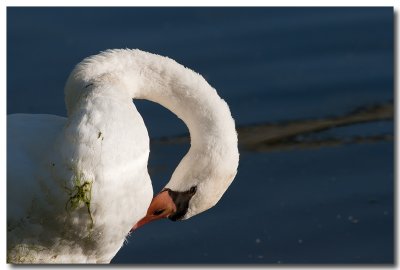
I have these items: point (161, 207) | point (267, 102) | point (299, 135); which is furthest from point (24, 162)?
point (267, 102)

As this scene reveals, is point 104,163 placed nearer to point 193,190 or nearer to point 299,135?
point 193,190

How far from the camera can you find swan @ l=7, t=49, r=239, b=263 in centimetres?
428

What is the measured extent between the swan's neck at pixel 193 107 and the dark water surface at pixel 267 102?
1.30 meters

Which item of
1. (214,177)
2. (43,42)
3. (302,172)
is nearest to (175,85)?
(214,177)

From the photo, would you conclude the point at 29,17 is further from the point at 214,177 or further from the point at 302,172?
the point at 214,177

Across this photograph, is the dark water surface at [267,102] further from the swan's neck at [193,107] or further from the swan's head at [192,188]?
the swan's neck at [193,107]

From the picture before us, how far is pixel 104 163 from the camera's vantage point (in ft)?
14.0

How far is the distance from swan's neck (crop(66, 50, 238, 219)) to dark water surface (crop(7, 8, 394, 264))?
1303mm

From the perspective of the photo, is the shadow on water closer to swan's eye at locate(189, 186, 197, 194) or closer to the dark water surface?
the dark water surface

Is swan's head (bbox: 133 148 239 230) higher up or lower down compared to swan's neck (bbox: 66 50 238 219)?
lower down

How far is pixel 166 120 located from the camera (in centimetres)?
793

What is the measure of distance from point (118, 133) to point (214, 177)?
Result: 72cm

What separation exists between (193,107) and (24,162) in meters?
0.90

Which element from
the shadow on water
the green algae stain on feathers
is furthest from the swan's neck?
the shadow on water
